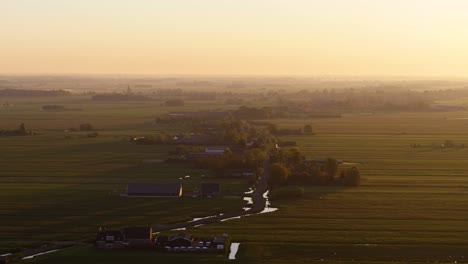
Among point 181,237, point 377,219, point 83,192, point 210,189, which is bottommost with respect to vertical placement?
point 83,192

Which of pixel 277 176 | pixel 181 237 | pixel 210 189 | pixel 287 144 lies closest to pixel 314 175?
pixel 277 176

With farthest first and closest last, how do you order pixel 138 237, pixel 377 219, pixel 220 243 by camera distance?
pixel 377 219
pixel 138 237
pixel 220 243

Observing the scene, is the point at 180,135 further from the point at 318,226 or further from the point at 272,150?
the point at 318,226

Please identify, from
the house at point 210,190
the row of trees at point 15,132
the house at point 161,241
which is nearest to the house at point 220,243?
the house at point 161,241

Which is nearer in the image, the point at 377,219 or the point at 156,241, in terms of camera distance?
the point at 156,241

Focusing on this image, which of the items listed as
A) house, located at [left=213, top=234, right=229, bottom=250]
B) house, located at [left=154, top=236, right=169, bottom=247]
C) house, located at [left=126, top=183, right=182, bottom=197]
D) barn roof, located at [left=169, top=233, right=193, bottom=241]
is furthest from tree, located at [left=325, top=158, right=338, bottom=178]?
house, located at [left=154, top=236, right=169, bottom=247]

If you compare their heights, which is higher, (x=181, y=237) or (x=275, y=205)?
(x=181, y=237)

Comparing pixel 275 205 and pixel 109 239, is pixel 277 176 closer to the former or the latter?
pixel 275 205

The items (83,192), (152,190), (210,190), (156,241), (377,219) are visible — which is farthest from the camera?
(83,192)

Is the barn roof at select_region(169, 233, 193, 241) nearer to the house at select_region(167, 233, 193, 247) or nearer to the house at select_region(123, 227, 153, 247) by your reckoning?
the house at select_region(167, 233, 193, 247)

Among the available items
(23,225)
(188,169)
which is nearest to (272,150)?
(188,169)
